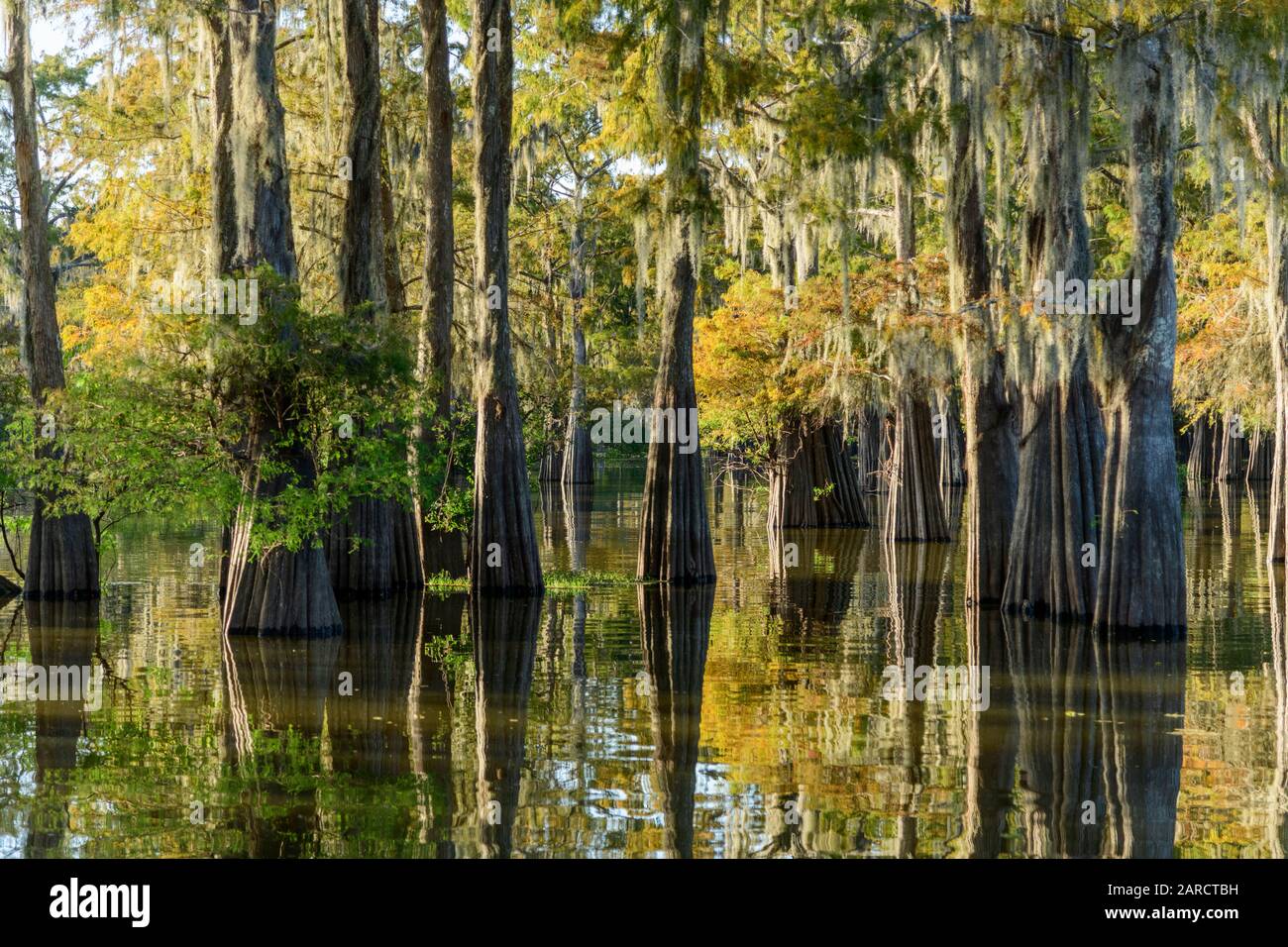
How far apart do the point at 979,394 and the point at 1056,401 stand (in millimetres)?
2078

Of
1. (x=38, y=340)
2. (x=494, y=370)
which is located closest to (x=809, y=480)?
(x=494, y=370)

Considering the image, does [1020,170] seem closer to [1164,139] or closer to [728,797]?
[1164,139]

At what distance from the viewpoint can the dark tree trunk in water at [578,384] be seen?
3334 centimetres

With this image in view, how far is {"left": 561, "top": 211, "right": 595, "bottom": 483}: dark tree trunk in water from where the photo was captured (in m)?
33.3

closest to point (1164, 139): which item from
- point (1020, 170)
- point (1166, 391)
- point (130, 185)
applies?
point (1166, 391)

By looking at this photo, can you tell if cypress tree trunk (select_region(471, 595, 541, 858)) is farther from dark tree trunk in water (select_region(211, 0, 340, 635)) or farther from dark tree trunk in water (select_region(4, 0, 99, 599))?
dark tree trunk in water (select_region(4, 0, 99, 599))

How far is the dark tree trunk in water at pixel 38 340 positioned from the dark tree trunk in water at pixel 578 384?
15.1 m

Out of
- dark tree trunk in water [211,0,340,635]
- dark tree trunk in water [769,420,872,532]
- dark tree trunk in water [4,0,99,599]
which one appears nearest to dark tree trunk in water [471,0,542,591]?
dark tree trunk in water [211,0,340,635]

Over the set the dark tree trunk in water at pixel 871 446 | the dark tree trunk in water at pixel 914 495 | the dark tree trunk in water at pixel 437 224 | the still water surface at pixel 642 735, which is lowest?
the still water surface at pixel 642 735

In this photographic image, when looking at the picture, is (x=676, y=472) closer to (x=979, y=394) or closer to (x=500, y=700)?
(x=979, y=394)

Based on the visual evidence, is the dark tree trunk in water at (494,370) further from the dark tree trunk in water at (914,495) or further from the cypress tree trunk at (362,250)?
the dark tree trunk in water at (914,495)

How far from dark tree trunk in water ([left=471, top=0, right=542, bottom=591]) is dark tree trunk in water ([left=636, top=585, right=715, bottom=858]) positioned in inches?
73.0

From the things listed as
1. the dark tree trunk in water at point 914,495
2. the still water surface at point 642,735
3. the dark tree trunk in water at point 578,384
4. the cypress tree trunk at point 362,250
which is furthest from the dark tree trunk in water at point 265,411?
the dark tree trunk in water at point 578,384

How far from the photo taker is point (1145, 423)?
1484 cm
